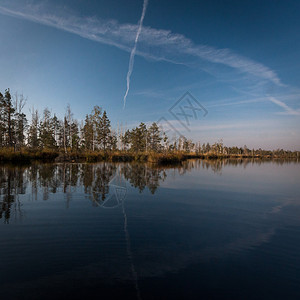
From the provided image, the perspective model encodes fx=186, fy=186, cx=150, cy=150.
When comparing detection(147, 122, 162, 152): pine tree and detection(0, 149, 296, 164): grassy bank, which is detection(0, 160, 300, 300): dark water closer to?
detection(0, 149, 296, 164): grassy bank

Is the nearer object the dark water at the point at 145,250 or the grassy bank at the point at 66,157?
the dark water at the point at 145,250

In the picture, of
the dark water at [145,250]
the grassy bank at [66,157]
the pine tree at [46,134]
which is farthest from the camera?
the pine tree at [46,134]

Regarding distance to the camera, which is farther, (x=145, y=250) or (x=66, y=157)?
(x=66, y=157)

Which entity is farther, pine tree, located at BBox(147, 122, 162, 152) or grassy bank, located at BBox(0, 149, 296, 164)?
pine tree, located at BBox(147, 122, 162, 152)

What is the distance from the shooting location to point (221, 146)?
10838 cm

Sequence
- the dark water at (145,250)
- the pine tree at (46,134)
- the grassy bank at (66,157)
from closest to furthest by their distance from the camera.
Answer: the dark water at (145,250) → the grassy bank at (66,157) → the pine tree at (46,134)

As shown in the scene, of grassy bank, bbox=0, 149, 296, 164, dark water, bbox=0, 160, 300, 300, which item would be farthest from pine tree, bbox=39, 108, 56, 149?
dark water, bbox=0, 160, 300, 300

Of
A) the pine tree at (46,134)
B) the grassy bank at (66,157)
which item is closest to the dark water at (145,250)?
the grassy bank at (66,157)

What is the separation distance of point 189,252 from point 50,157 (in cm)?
3460

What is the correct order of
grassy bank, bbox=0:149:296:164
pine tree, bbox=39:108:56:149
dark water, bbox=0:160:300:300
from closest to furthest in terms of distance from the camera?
dark water, bbox=0:160:300:300
grassy bank, bbox=0:149:296:164
pine tree, bbox=39:108:56:149

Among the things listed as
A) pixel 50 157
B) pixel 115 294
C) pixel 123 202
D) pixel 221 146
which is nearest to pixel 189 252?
pixel 115 294

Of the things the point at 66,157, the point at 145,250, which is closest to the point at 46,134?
the point at 66,157

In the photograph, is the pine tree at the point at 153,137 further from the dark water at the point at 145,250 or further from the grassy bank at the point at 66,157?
the dark water at the point at 145,250

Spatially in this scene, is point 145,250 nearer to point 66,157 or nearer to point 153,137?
point 66,157
